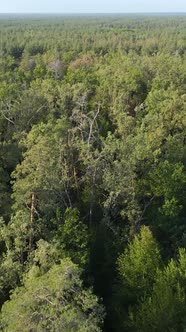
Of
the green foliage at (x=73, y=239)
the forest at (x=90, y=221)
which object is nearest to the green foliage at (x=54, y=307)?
the forest at (x=90, y=221)

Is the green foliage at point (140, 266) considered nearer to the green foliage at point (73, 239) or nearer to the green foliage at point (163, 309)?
the green foliage at point (163, 309)

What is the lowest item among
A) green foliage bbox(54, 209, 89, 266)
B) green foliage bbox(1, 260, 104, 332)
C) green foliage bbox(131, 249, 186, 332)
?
green foliage bbox(131, 249, 186, 332)

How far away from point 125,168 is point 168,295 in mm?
9980

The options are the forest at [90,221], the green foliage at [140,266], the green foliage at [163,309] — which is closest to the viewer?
the forest at [90,221]

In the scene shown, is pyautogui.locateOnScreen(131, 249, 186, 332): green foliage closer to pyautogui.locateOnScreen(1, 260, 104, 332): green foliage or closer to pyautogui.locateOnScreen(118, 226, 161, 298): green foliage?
pyautogui.locateOnScreen(118, 226, 161, 298): green foliage

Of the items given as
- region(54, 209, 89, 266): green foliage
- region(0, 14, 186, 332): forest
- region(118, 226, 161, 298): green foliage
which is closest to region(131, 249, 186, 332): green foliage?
region(0, 14, 186, 332): forest

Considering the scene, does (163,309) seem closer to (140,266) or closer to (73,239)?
(140,266)

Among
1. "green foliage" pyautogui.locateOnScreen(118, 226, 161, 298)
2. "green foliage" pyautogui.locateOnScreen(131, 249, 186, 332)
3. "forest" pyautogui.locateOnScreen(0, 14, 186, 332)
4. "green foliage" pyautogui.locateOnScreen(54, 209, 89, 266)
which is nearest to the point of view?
"forest" pyautogui.locateOnScreen(0, 14, 186, 332)

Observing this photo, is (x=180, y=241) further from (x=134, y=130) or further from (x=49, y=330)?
(x=49, y=330)

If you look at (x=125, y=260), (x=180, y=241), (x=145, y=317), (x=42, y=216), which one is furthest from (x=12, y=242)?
(x=180, y=241)

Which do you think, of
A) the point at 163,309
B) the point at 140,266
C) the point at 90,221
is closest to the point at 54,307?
the point at 163,309

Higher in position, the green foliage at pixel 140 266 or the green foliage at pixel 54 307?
the green foliage at pixel 54 307

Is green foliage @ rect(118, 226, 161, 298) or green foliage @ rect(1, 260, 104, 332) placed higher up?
green foliage @ rect(1, 260, 104, 332)

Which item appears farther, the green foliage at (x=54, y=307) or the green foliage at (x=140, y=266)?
the green foliage at (x=140, y=266)
